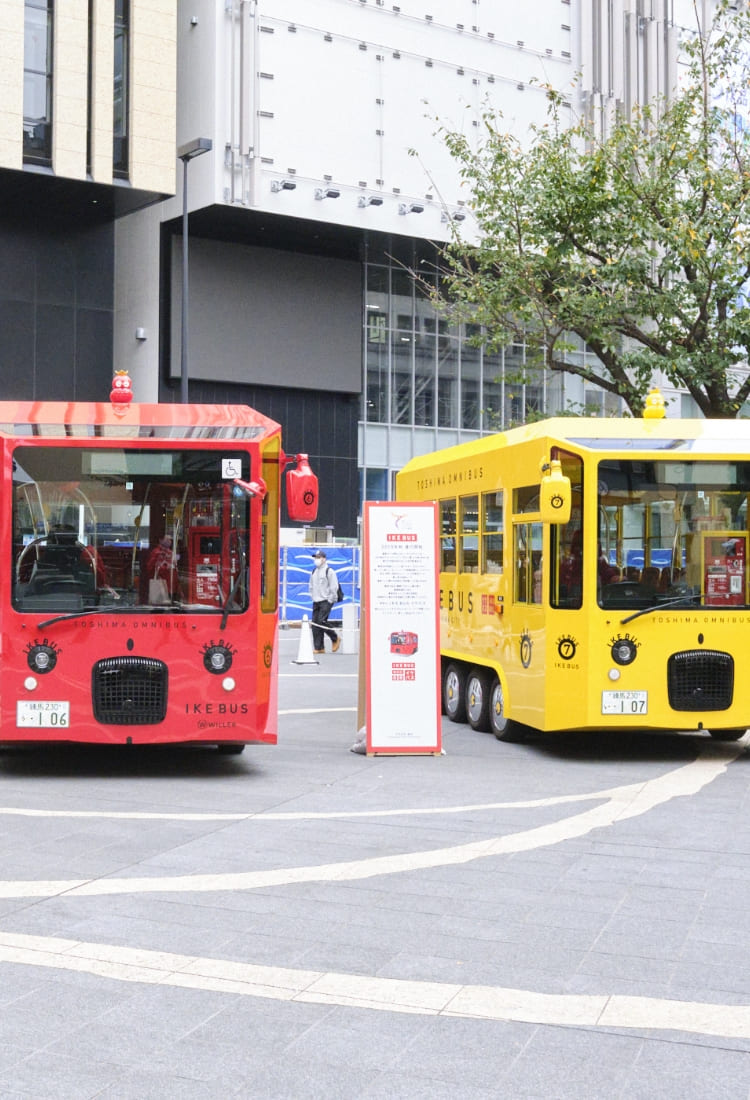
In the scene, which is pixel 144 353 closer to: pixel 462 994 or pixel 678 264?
pixel 678 264

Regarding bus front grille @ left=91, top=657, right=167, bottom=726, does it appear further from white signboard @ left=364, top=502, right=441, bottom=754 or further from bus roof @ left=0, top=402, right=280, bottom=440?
white signboard @ left=364, top=502, right=441, bottom=754

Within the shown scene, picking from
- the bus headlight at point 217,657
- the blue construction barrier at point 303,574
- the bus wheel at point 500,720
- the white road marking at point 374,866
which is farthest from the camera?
the blue construction barrier at point 303,574

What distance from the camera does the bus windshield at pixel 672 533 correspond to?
456 inches

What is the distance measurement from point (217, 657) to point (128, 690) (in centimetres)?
70

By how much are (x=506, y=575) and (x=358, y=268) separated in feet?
89.9

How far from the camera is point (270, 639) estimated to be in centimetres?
1092

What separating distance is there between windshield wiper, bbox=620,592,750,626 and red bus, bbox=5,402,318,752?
2.94 m

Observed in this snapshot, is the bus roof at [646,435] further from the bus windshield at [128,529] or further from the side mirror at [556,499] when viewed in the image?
the bus windshield at [128,529]

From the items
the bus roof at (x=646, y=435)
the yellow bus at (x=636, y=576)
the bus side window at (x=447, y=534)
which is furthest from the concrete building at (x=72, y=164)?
the yellow bus at (x=636, y=576)

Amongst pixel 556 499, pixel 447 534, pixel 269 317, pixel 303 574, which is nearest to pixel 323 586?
pixel 303 574

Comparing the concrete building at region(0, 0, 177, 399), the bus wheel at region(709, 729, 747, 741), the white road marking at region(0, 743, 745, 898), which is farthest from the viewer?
the concrete building at region(0, 0, 177, 399)

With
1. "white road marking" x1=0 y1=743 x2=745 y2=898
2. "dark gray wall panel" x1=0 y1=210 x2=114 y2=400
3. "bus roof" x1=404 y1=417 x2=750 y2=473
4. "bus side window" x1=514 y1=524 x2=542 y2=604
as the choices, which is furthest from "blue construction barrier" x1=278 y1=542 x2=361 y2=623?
"white road marking" x1=0 y1=743 x2=745 y2=898

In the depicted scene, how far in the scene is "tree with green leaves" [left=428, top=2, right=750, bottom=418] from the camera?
18781 mm

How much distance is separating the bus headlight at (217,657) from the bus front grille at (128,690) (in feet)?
1.06
